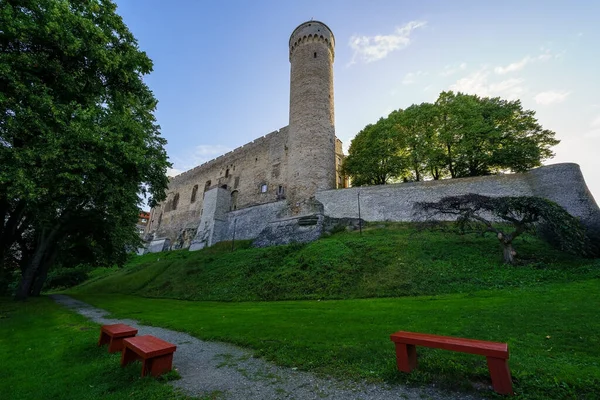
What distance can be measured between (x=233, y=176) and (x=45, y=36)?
2650cm

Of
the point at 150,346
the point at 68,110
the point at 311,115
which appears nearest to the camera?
the point at 150,346

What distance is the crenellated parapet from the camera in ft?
88.7

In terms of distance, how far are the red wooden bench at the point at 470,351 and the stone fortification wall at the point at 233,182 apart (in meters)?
24.7

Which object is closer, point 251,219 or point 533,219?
point 533,219

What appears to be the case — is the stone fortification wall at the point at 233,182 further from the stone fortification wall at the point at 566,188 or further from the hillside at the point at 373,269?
the stone fortification wall at the point at 566,188

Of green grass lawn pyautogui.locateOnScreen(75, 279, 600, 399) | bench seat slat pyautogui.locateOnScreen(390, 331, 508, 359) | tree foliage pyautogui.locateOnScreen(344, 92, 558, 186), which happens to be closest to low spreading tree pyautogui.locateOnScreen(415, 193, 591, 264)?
green grass lawn pyautogui.locateOnScreen(75, 279, 600, 399)

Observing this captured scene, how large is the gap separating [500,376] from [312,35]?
1186 inches

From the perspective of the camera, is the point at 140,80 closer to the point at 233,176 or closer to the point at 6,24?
the point at 6,24

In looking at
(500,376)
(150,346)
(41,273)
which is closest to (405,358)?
(500,376)

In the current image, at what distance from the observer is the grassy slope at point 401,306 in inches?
149

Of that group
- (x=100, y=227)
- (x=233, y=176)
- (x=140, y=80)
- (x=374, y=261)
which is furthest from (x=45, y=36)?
(x=233, y=176)

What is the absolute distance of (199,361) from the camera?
4.57 m

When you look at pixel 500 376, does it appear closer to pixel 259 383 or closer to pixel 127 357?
pixel 259 383

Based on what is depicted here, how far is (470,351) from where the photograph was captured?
315cm
